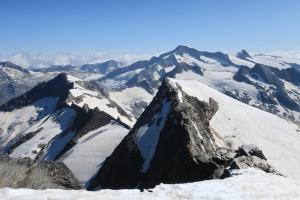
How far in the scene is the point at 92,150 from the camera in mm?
131750

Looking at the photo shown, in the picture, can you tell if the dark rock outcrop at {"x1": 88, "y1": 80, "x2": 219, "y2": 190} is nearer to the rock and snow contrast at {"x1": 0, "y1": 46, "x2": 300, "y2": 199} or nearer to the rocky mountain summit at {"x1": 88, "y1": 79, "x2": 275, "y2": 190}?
the rocky mountain summit at {"x1": 88, "y1": 79, "x2": 275, "y2": 190}

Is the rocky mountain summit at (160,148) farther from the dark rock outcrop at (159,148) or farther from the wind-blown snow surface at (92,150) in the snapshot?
the wind-blown snow surface at (92,150)

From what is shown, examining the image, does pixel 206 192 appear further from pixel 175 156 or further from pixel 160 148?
pixel 160 148

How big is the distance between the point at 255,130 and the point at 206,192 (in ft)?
389

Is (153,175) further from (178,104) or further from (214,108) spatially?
(214,108)

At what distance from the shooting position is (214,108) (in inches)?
5335

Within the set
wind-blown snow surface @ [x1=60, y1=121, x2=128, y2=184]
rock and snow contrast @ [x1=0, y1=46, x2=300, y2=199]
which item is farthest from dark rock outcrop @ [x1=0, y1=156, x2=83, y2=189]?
wind-blown snow surface @ [x1=60, y1=121, x2=128, y2=184]

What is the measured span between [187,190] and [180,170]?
107 feet

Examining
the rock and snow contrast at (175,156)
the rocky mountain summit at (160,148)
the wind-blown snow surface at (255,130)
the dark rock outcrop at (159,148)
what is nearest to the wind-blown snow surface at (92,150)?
the rock and snow contrast at (175,156)

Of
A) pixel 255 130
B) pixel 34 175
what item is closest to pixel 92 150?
pixel 255 130

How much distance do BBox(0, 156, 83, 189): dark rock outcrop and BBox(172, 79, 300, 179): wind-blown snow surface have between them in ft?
272

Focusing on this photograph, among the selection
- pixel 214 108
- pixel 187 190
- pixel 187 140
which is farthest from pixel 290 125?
pixel 187 190

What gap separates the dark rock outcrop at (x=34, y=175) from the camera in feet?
93.1

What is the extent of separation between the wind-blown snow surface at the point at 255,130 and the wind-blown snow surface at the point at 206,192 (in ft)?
266
